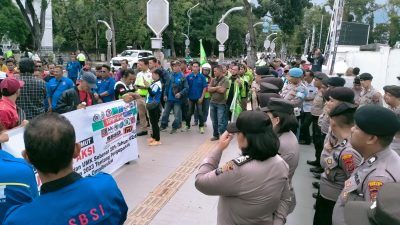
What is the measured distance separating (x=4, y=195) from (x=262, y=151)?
4.99 feet

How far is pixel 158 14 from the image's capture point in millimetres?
9555

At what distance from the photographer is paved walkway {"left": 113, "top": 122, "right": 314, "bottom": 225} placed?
510 cm

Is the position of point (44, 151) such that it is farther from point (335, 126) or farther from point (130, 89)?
point (130, 89)

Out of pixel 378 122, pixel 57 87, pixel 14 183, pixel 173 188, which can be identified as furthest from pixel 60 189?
pixel 57 87

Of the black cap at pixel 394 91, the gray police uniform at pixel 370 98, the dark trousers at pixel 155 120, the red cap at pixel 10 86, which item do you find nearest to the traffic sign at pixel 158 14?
the dark trousers at pixel 155 120

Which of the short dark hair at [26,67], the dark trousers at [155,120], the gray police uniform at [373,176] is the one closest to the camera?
the gray police uniform at [373,176]

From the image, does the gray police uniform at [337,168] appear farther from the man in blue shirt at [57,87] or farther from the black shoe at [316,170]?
the man in blue shirt at [57,87]

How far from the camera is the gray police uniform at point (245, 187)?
247cm

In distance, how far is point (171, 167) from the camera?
7.16 m

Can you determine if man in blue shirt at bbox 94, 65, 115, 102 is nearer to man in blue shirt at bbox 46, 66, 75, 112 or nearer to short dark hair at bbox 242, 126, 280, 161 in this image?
man in blue shirt at bbox 46, 66, 75, 112

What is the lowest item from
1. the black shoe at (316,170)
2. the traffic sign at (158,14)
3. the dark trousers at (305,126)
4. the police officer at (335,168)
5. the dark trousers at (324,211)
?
the black shoe at (316,170)

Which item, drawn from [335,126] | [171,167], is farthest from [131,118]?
[335,126]

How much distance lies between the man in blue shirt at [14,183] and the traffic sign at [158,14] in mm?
7546

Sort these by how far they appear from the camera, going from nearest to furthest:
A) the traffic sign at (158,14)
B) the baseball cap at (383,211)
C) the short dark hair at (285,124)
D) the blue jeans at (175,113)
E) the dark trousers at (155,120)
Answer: the baseball cap at (383,211) → the short dark hair at (285,124) → the dark trousers at (155,120) → the traffic sign at (158,14) → the blue jeans at (175,113)
